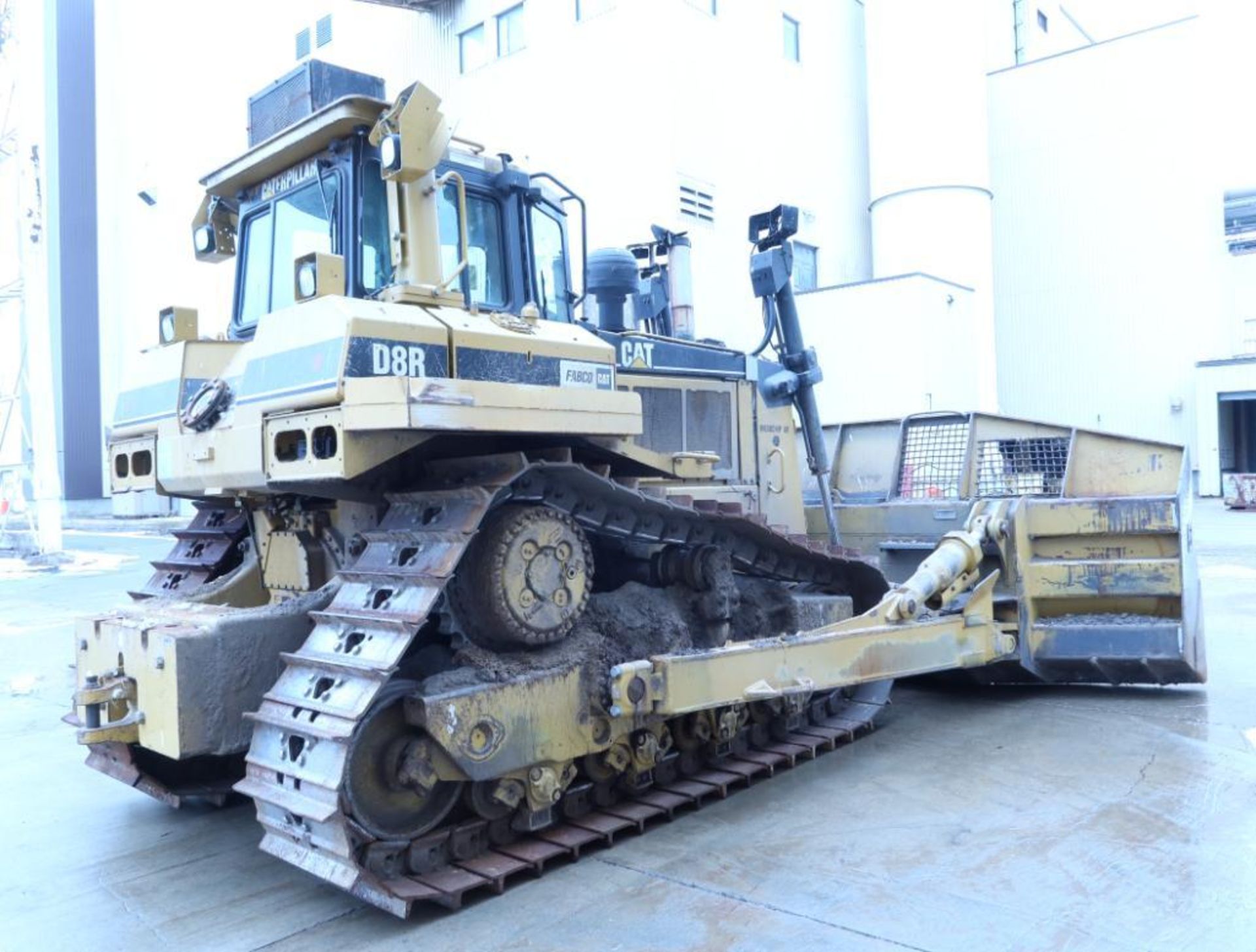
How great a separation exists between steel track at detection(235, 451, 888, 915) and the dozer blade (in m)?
2.77

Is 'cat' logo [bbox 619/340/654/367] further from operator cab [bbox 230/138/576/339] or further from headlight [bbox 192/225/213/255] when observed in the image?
headlight [bbox 192/225/213/255]

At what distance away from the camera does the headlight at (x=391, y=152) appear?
14.5 feet

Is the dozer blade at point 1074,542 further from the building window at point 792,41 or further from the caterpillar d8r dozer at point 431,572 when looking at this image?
the building window at point 792,41

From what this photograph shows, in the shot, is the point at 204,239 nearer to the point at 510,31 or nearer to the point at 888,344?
the point at 510,31

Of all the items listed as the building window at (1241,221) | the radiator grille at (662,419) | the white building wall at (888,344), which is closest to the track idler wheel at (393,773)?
the radiator grille at (662,419)

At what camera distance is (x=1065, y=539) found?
700 centimetres

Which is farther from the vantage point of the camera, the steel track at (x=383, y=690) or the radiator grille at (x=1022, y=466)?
the radiator grille at (x=1022, y=466)

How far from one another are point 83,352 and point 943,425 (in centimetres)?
3586

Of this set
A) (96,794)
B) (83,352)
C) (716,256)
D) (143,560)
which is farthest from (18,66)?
(96,794)

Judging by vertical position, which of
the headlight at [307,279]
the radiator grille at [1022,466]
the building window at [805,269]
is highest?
the building window at [805,269]

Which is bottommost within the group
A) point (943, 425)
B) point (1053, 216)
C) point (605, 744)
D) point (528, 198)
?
point (605, 744)

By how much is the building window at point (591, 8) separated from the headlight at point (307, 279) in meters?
17.8

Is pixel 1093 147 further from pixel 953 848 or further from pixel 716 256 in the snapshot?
pixel 953 848

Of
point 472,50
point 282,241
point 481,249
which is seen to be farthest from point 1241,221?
point 282,241
